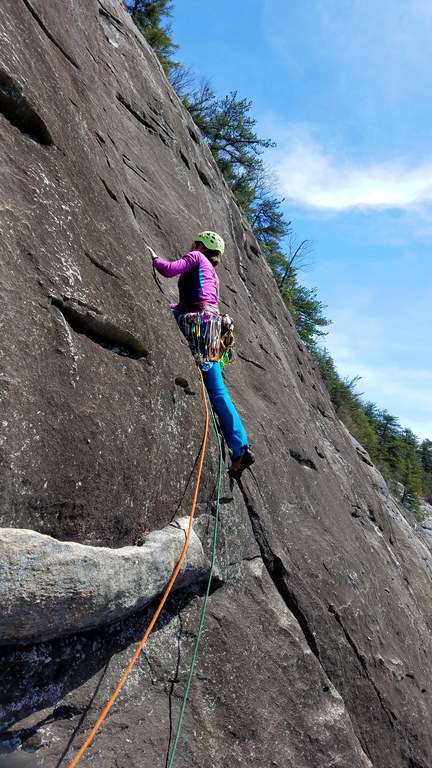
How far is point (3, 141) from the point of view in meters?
3.67

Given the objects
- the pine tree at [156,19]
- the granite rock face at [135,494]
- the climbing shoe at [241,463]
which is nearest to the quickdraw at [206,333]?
the granite rock face at [135,494]

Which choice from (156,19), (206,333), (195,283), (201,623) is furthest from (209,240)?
(156,19)

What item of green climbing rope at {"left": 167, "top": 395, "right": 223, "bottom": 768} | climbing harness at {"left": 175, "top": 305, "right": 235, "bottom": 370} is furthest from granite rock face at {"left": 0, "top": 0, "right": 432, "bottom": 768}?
climbing harness at {"left": 175, "top": 305, "right": 235, "bottom": 370}

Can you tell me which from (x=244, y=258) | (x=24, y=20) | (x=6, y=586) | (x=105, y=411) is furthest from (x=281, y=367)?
(x=6, y=586)

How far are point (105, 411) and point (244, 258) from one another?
6.67 meters

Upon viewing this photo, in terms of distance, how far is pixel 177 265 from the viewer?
5355 mm

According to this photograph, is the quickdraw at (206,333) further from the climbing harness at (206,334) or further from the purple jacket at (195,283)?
the purple jacket at (195,283)

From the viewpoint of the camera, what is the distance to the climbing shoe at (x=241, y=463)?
4723 millimetres

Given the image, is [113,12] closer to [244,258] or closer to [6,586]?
[244,258]

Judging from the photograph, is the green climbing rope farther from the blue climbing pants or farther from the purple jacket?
the purple jacket

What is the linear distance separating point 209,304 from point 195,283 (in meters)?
0.30

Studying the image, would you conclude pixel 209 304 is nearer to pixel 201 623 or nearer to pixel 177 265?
pixel 177 265

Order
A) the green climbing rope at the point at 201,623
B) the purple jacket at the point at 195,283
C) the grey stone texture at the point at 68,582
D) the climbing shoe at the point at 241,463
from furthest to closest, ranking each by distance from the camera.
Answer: the purple jacket at the point at 195,283, the climbing shoe at the point at 241,463, the green climbing rope at the point at 201,623, the grey stone texture at the point at 68,582

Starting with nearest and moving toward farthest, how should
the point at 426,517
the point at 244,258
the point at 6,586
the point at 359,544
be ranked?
the point at 6,586
the point at 359,544
the point at 244,258
the point at 426,517
